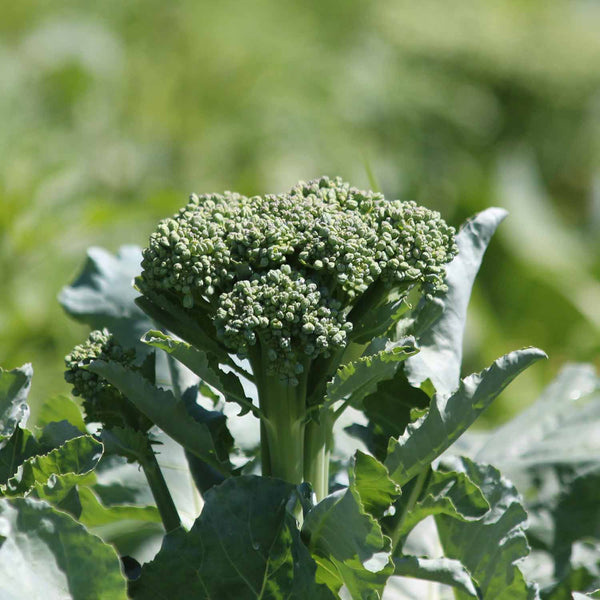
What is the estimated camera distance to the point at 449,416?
24.6 inches

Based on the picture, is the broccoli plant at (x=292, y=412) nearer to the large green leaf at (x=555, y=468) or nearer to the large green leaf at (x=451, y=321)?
the large green leaf at (x=451, y=321)

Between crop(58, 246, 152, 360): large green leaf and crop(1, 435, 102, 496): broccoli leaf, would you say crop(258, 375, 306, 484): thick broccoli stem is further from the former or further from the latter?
crop(58, 246, 152, 360): large green leaf

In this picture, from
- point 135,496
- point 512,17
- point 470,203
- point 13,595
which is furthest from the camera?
point 512,17

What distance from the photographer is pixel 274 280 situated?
592mm

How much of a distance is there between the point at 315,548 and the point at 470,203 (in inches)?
86.5

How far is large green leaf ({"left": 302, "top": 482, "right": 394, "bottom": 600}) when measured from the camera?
577 mm

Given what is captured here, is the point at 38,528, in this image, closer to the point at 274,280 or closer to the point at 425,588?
the point at 274,280

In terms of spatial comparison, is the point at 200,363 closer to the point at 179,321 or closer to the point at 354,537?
the point at 179,321

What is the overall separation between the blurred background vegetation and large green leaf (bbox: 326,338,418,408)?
123 centimetres

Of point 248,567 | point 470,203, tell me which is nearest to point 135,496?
point 248,567

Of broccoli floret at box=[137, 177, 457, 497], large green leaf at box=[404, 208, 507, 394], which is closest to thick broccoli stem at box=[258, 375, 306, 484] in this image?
broccoli floret at box=[137, 177, 457, 497]

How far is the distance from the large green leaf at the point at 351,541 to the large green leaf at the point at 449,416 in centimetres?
4

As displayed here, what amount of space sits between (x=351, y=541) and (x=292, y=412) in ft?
0.33

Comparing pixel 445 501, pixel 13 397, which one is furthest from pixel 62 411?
pixel 445 501
